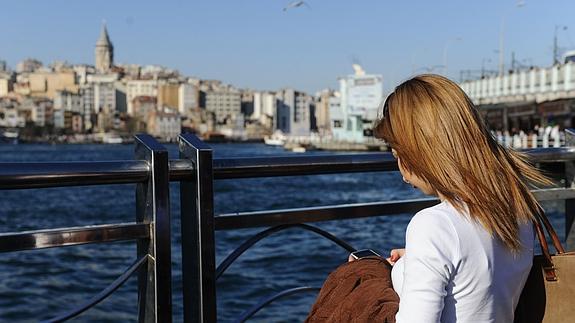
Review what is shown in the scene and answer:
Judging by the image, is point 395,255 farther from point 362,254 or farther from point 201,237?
point 201,237

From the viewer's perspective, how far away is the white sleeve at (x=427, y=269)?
1381 millimetres

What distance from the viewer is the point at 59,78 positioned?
193375 mm

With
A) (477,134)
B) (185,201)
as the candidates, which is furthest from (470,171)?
(185,201)

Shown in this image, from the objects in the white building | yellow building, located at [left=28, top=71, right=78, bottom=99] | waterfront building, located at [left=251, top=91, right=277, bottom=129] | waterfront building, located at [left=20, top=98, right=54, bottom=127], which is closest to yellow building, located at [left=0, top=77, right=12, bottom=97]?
yellow building, located at [left=28, top=71, right=78, bottom=99]

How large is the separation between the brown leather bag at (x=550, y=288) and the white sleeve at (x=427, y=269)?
0.96 feet

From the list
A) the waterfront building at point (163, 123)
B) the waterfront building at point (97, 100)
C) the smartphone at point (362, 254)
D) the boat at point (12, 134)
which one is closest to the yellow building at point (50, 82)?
the waterfront building at point (97, 100)

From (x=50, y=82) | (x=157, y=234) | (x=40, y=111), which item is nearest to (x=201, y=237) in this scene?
(x=157, y=234)

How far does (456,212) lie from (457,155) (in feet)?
0.38

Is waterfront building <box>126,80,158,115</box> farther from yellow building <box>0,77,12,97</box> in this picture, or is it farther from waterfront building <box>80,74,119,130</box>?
yellow building <box>0,77,12,97</box>

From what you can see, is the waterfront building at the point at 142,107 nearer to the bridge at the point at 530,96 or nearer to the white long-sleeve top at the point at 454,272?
the bridge at the point at 530,96

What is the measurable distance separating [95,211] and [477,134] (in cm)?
2903

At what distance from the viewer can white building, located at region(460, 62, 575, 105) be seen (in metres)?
40.7

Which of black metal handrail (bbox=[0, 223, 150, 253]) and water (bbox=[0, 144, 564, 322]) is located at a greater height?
black metal handrail (bbox=[0, 223, 150, 253])

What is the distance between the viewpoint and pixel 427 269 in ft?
4.53
